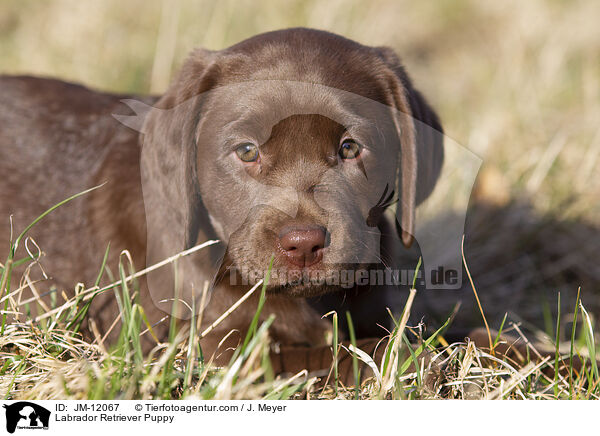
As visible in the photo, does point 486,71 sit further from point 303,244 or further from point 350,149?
point 303,244

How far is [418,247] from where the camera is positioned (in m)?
3.91

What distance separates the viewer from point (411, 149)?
10.1ft

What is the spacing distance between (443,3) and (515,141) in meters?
3.83

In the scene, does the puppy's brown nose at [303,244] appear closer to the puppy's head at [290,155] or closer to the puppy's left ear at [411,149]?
the puppy's head at [290,155]

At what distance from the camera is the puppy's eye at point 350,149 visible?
2977 mm

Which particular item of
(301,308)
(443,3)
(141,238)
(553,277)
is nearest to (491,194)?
(553,277)

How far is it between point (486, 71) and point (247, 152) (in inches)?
199

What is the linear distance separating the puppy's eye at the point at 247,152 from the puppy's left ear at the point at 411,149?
65cm

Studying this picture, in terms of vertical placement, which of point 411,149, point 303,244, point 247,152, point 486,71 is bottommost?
point 303,244
